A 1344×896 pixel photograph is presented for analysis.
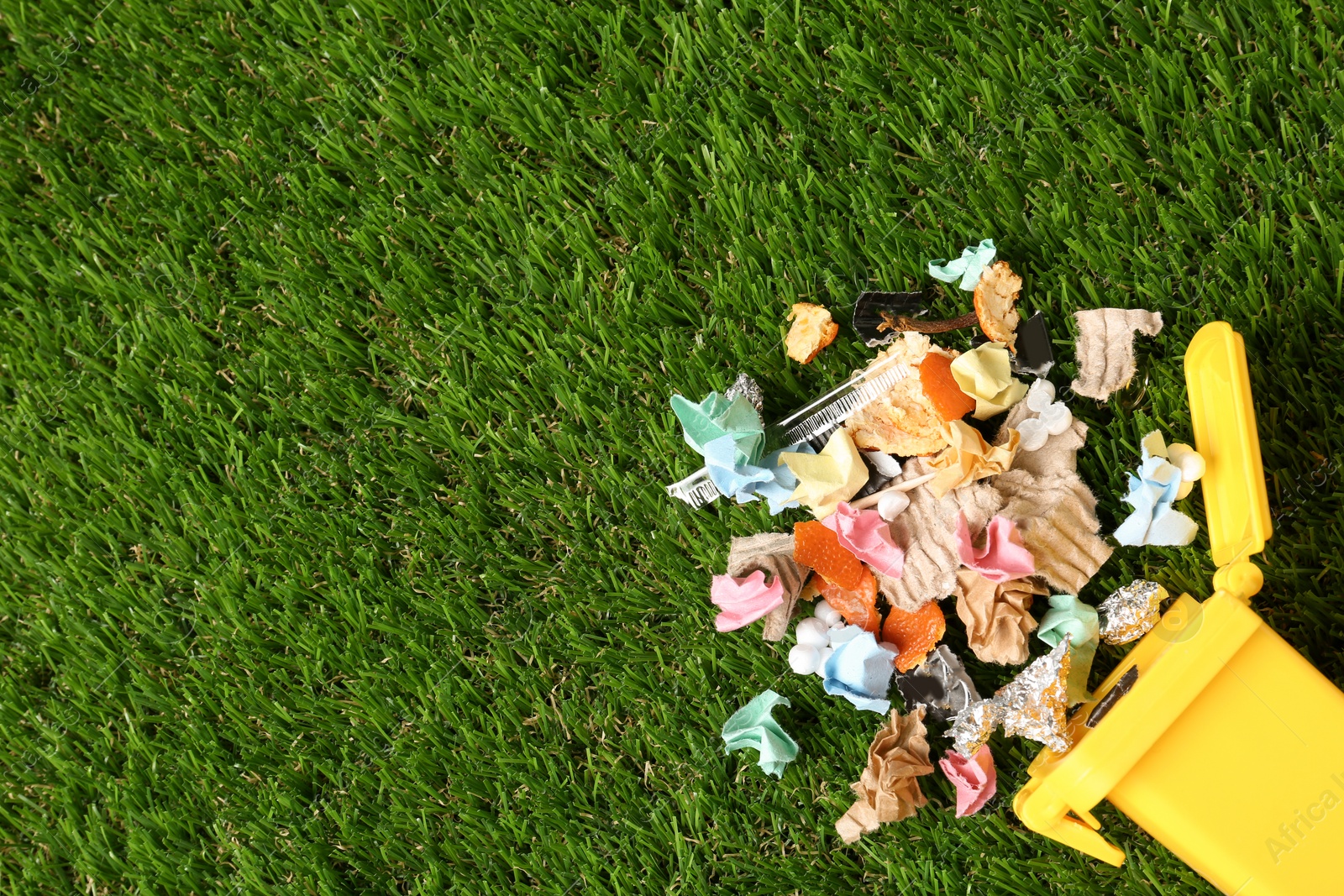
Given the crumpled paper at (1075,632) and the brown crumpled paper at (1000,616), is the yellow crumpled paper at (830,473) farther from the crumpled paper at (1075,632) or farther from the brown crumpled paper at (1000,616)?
the crumpled paper at (1075,632)

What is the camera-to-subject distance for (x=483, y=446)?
206 centimetres

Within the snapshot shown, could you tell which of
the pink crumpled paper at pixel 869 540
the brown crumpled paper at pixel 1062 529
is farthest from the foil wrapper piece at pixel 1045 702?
the pink crumpled paper at pixel 869 540

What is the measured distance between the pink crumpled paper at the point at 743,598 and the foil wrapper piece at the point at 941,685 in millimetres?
271

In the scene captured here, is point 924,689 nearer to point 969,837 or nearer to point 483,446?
point 969,837

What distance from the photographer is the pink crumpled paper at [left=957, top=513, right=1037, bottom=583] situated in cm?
163

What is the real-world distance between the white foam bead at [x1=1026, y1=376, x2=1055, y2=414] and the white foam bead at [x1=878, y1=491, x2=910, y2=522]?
0.89 ft

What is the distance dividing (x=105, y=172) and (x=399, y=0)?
0.87 m

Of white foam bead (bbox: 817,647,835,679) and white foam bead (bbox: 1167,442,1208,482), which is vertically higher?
white foam bead (bbox: 1167,442,1208,482)

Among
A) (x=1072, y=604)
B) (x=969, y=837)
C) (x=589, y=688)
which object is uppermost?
(x=1072, y=604)

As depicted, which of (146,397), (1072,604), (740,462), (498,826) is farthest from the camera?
(146,397)

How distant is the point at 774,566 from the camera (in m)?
1.76

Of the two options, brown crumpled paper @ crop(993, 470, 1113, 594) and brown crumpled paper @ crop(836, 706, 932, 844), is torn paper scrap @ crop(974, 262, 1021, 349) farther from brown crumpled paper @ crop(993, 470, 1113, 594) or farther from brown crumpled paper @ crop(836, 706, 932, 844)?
brown crumpled paper @ crop(836, 706, 932, 844)

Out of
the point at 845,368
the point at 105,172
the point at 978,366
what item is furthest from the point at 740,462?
the point at 105,172

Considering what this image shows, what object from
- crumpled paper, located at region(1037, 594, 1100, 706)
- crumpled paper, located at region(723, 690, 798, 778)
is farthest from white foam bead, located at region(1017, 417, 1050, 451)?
crumpled paper, located at region(723, 690, 798, 778)
